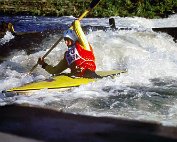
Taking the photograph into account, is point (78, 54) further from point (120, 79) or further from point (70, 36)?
point (120, 79)

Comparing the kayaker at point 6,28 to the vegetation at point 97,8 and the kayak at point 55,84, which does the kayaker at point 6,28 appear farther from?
the vegetation at point 97,8

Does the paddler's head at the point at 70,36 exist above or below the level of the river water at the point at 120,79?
above

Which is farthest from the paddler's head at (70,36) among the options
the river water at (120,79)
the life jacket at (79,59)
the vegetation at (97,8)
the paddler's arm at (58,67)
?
the vegetation at (97,8)

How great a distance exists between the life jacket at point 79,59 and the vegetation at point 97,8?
17.4m

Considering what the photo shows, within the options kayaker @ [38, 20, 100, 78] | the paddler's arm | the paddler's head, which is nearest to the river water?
kayaker @ [38, 20, 100, 78]

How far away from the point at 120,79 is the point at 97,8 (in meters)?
19.0

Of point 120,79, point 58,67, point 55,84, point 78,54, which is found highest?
point 78,54

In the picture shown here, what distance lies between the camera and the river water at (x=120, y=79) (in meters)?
6.86

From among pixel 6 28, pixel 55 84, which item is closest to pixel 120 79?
pixel 55 84

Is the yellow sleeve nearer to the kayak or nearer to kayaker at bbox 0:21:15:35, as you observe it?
the kayak

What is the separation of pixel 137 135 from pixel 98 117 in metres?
1.15

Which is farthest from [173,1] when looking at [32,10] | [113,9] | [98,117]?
[98,117]

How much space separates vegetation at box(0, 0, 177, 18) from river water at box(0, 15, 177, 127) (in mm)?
10091

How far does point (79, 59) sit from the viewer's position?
8.10 meters
